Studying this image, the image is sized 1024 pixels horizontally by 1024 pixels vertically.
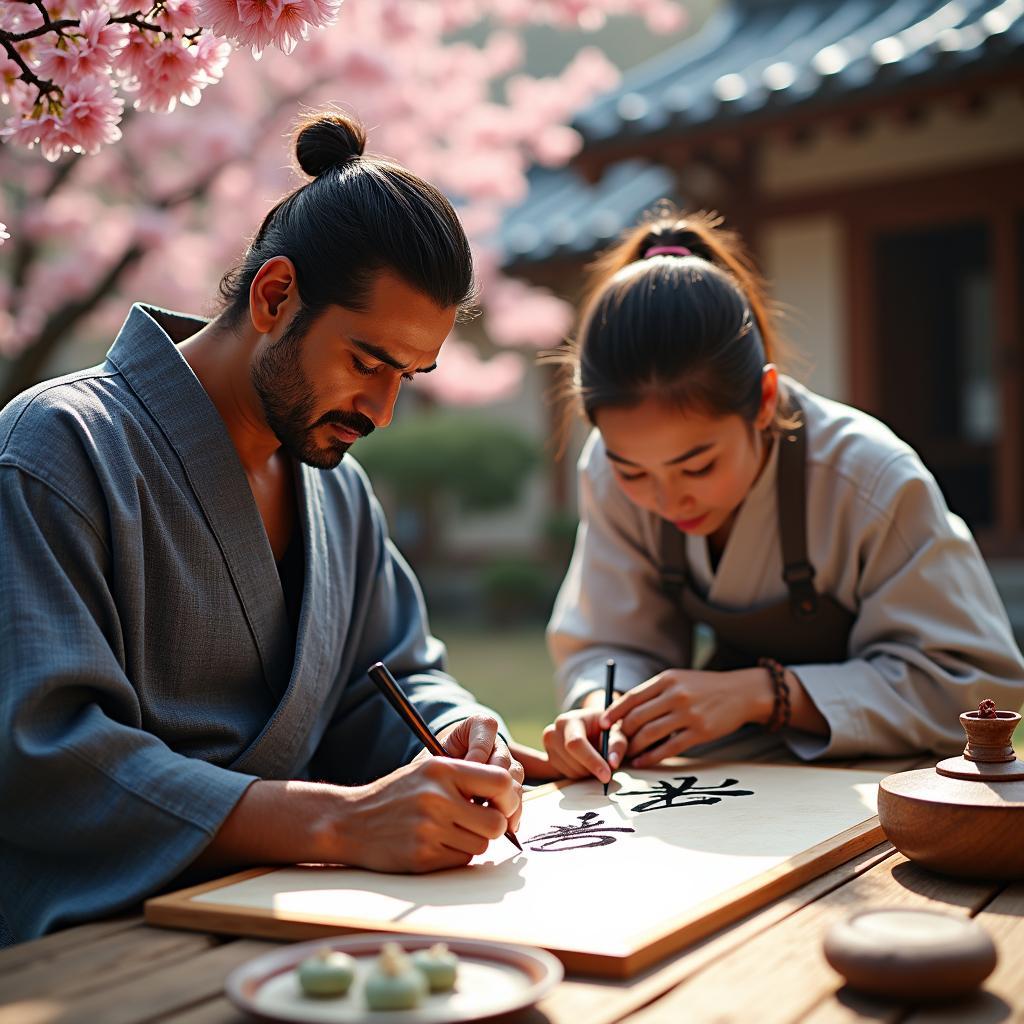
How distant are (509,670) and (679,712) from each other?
5595 mm

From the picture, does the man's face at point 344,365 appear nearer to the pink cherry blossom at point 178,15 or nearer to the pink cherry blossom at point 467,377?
the pink cherry blossom at point 178,15

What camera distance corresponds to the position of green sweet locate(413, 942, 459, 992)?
1.20 metres

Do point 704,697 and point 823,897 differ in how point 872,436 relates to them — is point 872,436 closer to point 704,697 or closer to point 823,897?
point 704,697

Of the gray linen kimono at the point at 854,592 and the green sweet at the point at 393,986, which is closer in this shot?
the green sweet at the point at 393,986

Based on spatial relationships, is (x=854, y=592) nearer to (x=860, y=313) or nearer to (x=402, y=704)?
(x=402, y=704)

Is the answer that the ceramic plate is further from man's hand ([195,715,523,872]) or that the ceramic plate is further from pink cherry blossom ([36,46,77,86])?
pink cherry blossom ([36,46,77,86])

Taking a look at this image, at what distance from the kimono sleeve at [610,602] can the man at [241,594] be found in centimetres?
48

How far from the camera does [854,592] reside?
2713mm

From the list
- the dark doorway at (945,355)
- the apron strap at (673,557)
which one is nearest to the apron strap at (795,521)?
the apron strap at (673,557)

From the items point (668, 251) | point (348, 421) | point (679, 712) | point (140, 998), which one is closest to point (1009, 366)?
point (668, 251)

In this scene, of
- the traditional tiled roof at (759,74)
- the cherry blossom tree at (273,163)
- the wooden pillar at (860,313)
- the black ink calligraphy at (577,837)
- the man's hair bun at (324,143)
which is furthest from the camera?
the cherry blossom tree at (273,163)

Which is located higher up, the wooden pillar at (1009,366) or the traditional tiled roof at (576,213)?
the traditional tiled roof at (576,213)

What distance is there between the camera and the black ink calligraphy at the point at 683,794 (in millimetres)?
2080

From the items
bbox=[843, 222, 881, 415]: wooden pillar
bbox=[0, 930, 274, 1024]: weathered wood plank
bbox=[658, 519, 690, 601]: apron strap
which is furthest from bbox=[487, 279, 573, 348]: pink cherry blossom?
bbox=[0, 930, 274, 1024]: weathered wood plank
